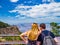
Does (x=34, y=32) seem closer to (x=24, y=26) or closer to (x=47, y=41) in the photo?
(x=47, y=41)

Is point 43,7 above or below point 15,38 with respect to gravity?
above

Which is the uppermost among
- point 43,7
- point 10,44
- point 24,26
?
point 43,7

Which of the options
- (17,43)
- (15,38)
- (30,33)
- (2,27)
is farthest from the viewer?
(2,27)

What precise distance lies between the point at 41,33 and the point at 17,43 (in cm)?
260

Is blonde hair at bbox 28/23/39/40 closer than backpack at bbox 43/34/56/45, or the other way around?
backpack at bbox 43/34/56/45

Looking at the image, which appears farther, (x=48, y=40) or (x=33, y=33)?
(x=33, y=33)

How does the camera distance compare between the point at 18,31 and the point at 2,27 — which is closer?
the point at 18,31

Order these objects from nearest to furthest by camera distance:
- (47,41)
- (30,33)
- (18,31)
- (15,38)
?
(47,41) < (30,33) < (15,38) < (18,31)

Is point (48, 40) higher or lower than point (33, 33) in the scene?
lower

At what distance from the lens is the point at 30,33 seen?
175 inches

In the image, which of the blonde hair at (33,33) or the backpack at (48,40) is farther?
the blonde hair at (33,33)

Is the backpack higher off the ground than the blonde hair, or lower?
lower

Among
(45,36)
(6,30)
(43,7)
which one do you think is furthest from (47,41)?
(43,7)

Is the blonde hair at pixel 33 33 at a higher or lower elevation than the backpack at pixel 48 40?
higher
